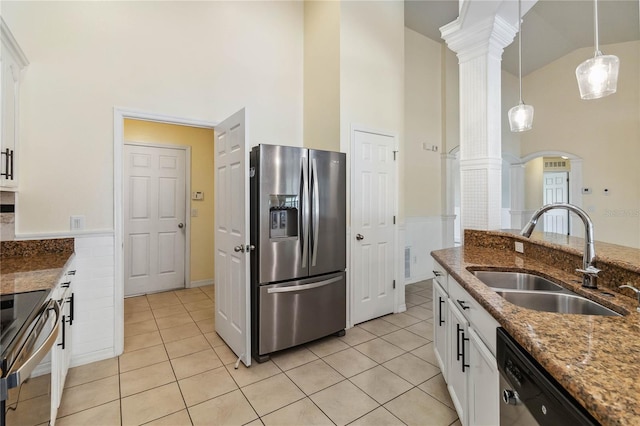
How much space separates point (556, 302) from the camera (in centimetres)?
145

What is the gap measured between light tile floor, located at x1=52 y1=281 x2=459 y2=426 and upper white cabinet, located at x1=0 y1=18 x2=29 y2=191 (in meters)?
1.51

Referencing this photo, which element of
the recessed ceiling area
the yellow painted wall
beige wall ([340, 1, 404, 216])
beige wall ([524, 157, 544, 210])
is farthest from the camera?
beige wall ([524, 157, 544, 210])

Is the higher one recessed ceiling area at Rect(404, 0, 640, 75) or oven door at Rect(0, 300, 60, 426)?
recessed ceiling area at Rect(404, 0, 640, 75)

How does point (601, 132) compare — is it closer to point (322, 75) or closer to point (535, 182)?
point (535, 182)

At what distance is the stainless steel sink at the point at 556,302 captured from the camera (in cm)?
133

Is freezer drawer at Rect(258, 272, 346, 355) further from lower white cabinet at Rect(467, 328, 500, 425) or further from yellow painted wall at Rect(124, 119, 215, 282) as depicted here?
yellow painted wall at Rect(124, 119, 215, 282)

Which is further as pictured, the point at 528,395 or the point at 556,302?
the point at 556,302

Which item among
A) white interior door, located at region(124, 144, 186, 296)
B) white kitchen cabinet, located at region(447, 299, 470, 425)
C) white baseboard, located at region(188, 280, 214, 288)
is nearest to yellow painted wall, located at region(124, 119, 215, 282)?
white baseboard, located at region(188, 280, 214, 288)

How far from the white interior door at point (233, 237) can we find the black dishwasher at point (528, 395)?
182cm

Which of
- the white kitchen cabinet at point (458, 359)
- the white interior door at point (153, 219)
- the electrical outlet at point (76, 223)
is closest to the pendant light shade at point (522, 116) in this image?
the white kitchen cabinet at point (458, 359)

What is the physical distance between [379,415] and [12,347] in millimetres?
1814

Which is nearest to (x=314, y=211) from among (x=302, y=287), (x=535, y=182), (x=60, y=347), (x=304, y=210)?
(x=304, y=210)

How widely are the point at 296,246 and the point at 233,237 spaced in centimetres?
54

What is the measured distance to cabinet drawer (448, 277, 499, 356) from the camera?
46.8 inches
